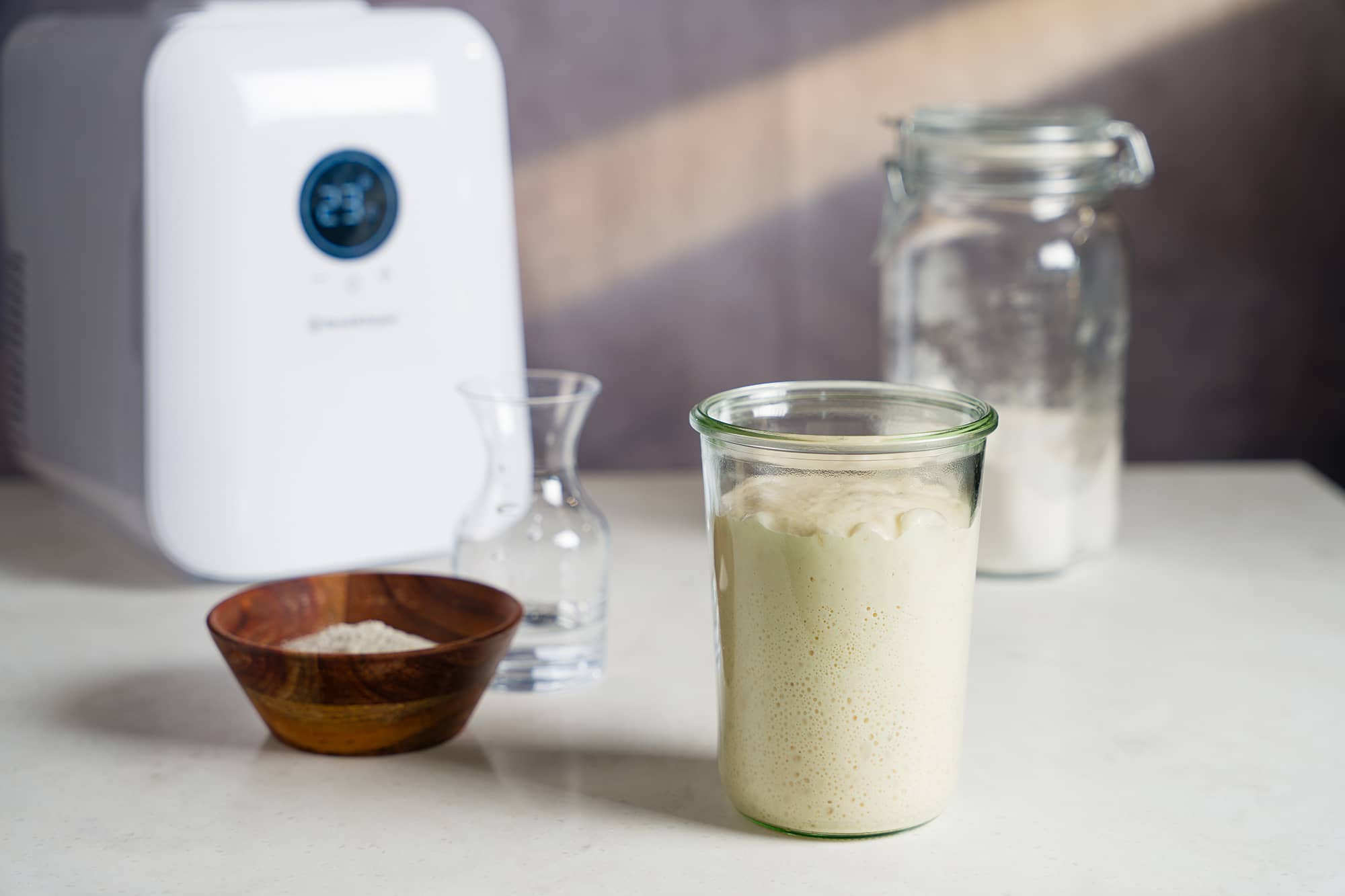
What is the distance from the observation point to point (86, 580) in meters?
0.92

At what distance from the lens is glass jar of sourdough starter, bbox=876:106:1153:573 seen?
34.9 inches

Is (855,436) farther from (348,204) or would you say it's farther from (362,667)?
(348,204)

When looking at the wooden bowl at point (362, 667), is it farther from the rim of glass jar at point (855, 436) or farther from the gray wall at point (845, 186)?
the gray wall at point (845, 186)

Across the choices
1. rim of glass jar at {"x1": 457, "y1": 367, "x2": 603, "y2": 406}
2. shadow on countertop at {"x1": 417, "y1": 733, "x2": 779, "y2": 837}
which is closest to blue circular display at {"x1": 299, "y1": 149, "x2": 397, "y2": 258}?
rim of glass jar at {"x1": 457, "y1": 367, "x2": 603, "y2": 406}

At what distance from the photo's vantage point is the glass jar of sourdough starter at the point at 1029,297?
887 millimetres

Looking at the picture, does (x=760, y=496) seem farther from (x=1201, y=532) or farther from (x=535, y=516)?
(x=1201, y=532)

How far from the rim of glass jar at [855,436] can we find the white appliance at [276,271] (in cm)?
37

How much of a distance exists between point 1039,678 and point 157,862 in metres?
0.44

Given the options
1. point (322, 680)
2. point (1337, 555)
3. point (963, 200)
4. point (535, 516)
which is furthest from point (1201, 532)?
point (322, 680)

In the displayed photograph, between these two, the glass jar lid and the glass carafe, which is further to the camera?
the glass jar lid

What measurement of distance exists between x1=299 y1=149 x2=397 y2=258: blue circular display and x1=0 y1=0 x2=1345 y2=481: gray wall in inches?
13.4

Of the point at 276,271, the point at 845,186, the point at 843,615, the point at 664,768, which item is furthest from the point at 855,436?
the point at 845,186

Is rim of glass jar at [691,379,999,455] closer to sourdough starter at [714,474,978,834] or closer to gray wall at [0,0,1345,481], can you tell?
sourdough starter at [714,474,978,834]

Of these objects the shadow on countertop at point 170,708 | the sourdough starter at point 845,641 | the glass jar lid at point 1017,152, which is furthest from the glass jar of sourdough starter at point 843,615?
the glass jar lid at point 1017,152
